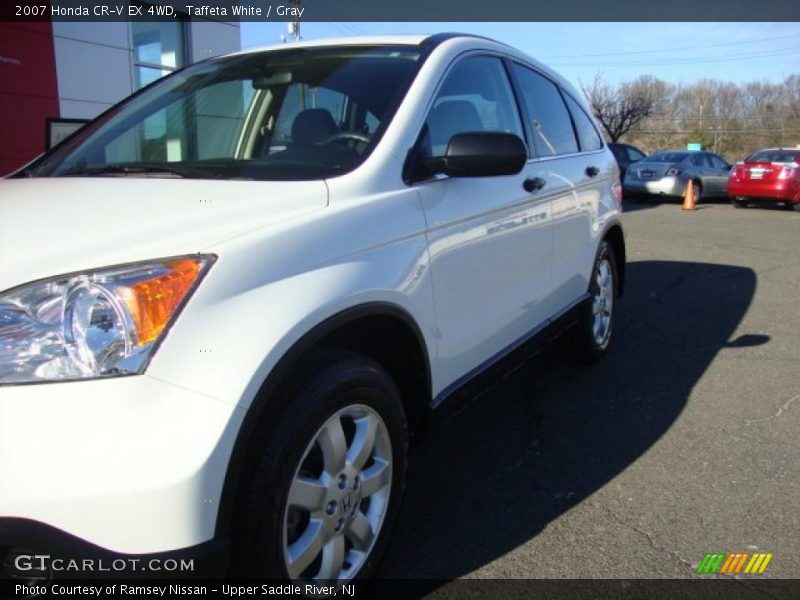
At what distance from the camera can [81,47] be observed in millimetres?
8305

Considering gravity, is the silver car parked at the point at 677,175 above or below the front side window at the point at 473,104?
below

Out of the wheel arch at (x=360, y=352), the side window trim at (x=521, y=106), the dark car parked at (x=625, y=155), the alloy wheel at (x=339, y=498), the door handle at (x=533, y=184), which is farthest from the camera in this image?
the dark car parked at (x=625, y=155)

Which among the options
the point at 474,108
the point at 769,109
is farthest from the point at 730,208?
the point at 769,109

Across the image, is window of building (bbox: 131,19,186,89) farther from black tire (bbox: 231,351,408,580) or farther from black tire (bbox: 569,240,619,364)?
black tire (bbox: 231,351,408,580)

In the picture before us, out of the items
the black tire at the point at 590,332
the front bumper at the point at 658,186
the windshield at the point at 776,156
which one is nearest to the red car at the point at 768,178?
the windshield at the point at 776,156

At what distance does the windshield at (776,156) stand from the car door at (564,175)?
13.8 metres

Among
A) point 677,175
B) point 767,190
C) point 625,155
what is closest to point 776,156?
point 767,190

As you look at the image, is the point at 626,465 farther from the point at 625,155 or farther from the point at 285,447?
the point at 625,155

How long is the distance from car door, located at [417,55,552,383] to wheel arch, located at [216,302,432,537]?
6.1 inches

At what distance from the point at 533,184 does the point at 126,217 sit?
2.04 m

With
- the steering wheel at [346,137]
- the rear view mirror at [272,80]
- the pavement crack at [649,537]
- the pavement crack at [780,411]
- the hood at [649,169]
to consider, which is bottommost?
the pavement crack at [649,537]

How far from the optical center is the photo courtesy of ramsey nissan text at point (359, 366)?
5.41 feet

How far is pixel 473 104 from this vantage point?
3.24 m

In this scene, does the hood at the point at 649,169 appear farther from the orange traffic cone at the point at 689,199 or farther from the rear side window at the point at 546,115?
the rear side window at the point at 546,115
